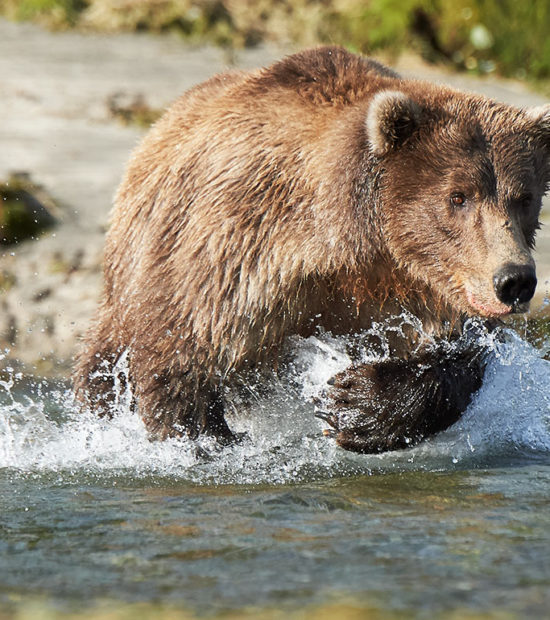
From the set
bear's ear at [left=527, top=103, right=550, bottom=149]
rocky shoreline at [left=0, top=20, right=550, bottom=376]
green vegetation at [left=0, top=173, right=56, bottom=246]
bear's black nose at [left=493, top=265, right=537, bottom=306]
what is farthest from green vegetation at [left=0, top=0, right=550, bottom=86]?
bear's black nose at [left=493, top=265, right=537, bottom=306]

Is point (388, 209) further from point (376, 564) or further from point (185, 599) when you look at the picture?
point (185, 599)

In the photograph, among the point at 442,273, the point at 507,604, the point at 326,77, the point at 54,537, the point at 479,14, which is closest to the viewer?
the point at 507,604

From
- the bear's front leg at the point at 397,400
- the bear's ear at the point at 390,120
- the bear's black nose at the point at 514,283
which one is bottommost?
the bear's front leg at the point at 397,400

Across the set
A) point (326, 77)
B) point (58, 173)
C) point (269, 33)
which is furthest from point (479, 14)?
point (326, 77)

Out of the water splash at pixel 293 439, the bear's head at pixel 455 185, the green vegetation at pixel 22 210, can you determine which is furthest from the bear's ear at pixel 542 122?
the green vegetation at pixel 22 210

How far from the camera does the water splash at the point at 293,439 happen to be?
5441mm

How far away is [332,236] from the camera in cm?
518

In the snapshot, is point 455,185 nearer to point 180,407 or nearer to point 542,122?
point 542,122

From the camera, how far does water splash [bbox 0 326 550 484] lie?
17.9 feet

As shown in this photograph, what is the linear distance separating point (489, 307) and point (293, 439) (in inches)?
64.8

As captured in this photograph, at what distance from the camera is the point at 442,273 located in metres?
5.16

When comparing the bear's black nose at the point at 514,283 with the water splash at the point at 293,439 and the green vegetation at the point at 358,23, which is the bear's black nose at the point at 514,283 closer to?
the water splash at the point at 293,439

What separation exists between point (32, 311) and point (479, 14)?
351 inches

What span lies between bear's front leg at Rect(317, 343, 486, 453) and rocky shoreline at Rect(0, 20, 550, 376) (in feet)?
10.7
